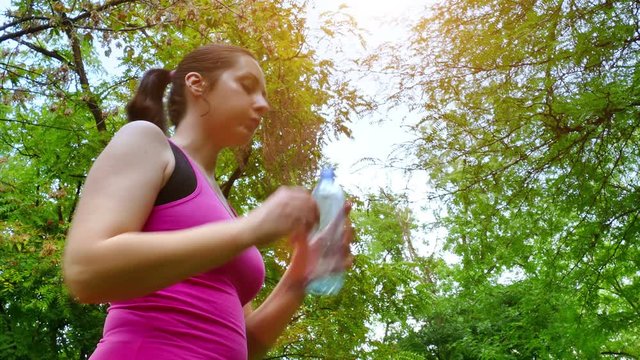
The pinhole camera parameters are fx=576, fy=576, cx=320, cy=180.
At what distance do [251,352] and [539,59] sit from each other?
468 centimetres

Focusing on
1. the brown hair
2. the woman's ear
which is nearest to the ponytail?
the brown hair

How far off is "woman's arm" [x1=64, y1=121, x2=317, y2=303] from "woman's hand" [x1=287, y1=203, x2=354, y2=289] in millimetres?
256

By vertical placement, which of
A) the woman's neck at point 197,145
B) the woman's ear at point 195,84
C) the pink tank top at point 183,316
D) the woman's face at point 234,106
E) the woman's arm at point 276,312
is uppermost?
the woman's ear at point 195,84

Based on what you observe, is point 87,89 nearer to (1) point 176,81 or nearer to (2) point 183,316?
(1) point 176,81

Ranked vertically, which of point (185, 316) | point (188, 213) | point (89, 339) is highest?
point (89, 339)

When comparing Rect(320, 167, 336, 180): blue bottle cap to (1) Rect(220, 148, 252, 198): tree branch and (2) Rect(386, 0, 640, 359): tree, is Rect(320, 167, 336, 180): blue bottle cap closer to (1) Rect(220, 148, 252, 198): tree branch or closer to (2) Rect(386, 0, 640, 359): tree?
(2) Rect(386, 0, 640, 359): tree

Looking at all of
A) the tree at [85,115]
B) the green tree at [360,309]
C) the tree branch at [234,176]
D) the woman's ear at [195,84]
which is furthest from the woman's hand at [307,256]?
the tree branch at [234,176]

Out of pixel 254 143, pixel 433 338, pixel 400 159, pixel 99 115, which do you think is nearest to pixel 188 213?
pixel 400 159

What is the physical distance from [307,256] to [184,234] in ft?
1.32

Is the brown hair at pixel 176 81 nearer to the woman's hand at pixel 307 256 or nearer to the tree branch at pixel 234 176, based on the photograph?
the woman's hand at pixel 307 256

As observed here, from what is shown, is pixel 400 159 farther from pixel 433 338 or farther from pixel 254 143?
pixel 433 338

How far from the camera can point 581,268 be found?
251 inches

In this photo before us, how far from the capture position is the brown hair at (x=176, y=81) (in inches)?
46.6

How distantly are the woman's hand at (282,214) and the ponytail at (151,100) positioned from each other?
1.56 feet
